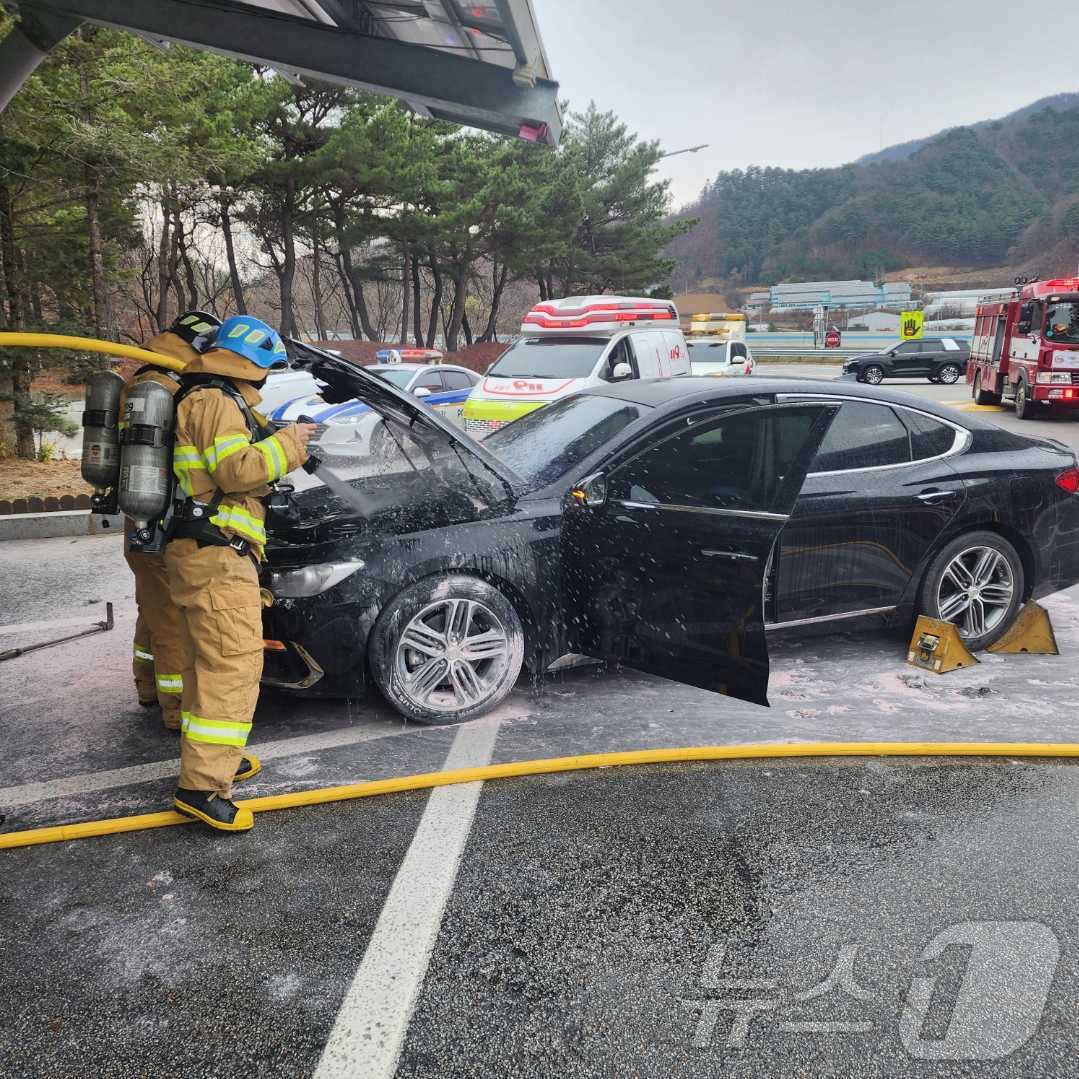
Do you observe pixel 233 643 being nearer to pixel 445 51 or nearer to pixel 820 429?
pixel 820 429

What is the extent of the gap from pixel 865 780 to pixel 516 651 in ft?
4.86

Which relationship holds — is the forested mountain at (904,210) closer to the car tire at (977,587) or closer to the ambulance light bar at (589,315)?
the ambulance light bar at (589,315)

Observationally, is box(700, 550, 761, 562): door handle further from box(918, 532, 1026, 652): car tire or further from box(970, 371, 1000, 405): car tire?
box(970, 371, 1000, 405): car tire

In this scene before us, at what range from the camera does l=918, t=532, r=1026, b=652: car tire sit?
15.3 feet

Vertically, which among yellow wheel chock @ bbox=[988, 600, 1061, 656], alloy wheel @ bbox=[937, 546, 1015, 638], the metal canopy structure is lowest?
yellow wheel chock @ bbox=[988, 600, 1061, 656]

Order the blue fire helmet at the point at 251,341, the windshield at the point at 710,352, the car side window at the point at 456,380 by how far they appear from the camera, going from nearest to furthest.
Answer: the blue fire helmet at the point at 251,341
the car side window at the point at 456,380
the windshield at the point at 710,352

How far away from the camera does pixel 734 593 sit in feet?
12.3

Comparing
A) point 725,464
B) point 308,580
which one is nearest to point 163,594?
point 308,580

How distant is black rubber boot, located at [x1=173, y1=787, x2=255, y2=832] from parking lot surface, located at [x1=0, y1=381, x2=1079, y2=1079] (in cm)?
5

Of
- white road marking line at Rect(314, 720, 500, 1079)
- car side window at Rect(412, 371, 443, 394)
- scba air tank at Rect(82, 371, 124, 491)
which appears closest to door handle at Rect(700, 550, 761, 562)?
white road marking line at Rect(314, 720, 500, 1079)

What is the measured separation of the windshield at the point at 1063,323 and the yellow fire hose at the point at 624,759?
1552cm

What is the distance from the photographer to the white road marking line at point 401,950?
7.00 feet

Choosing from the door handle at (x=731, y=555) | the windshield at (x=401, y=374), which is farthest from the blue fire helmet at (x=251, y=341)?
the windshield at (x=401, y=374)

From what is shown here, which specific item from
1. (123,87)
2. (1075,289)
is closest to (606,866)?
(123,87)
